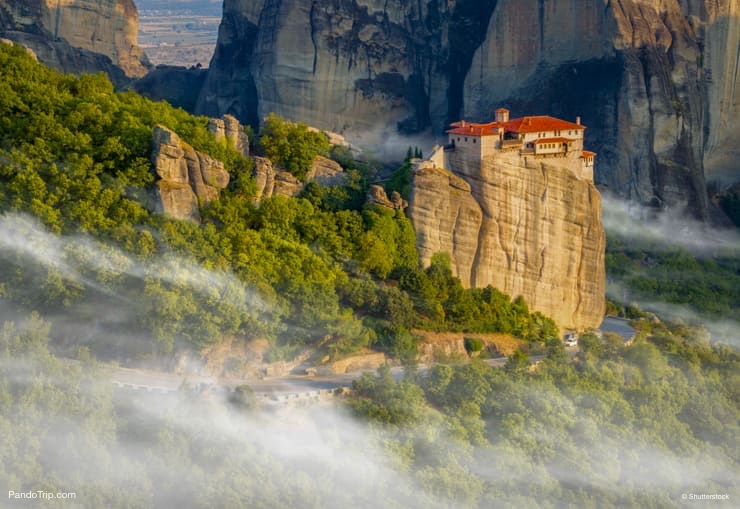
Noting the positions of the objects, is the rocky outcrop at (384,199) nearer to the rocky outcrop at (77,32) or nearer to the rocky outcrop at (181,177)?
the rocky outcrop at (181,177)

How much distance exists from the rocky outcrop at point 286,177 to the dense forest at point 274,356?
8.9 inches

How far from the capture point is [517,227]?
41.7 metres

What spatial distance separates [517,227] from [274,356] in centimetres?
823

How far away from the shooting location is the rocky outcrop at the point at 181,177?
3691 centimetres

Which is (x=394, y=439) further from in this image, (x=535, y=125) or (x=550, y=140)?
(x=535, y=125)

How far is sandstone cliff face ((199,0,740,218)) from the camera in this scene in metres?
64.8

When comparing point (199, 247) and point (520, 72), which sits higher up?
point (520, 72)

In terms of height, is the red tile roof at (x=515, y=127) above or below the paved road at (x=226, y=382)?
above

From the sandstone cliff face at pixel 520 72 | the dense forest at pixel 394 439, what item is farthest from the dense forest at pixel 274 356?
the sandstone cliff face at pixel 520 72

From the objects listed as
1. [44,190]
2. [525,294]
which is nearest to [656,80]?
[525,294]

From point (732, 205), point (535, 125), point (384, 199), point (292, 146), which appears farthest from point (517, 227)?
point (732, 205)

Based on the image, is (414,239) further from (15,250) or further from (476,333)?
(15,250)

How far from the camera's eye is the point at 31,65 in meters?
40.8

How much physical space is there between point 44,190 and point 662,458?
1397cm
